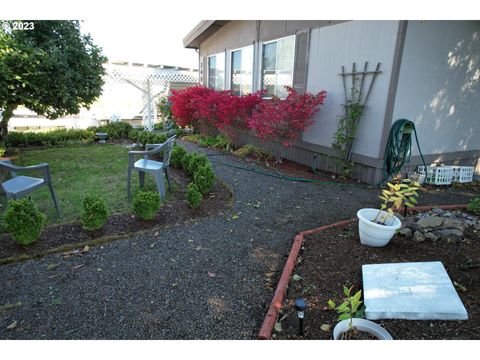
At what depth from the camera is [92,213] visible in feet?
10.2

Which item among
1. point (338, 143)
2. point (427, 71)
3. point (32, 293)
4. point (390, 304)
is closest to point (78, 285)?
point (32, 293)

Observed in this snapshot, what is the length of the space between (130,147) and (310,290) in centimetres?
712

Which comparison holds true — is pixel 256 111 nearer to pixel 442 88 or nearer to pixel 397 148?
pixel 397 148

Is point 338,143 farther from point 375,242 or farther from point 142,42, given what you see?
point 142,42

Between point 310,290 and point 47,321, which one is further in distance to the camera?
point 310,290

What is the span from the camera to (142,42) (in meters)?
17.0

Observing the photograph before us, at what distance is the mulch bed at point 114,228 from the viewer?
283 centimetres

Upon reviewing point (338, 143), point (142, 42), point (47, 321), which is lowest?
point (47, 321)

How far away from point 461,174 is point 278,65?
4372 millimetres

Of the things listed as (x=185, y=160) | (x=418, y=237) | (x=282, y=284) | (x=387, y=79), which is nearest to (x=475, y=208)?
(x=418, y=237)

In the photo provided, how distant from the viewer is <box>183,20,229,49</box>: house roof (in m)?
9.24

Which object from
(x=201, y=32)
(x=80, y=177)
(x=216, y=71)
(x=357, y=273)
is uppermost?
(x=201, y=32)

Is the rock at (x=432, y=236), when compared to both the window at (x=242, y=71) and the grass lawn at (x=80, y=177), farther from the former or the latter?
the window at (x=242, y=71)

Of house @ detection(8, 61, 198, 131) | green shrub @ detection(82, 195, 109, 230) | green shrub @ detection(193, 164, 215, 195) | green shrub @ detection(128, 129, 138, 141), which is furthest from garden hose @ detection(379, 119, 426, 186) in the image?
house @ detection(8, 61, 198, 131)
